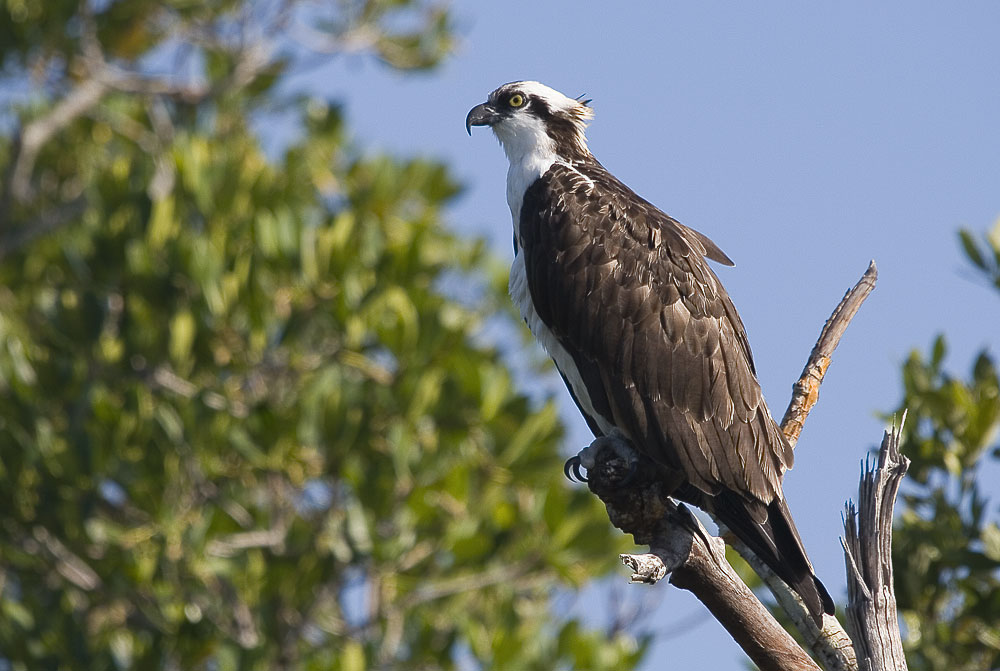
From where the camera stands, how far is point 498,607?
7.82 metres

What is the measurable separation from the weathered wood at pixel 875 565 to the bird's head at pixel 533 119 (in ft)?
7.64

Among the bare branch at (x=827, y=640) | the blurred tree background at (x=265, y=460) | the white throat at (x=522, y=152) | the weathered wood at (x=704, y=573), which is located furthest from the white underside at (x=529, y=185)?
the blurred tree background at (x=265, y=460)

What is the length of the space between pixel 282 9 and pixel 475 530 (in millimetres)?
6901

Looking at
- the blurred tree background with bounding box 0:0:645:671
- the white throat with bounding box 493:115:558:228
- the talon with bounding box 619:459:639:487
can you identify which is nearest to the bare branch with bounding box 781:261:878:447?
the talon with bounding box 619:459:639:487

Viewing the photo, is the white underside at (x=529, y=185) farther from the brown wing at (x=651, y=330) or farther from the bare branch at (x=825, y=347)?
the bare branch at (x=825, y=347)

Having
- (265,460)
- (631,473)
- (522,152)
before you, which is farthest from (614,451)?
(265,460)

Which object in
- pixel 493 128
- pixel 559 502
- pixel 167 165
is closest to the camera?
pixel 493 128

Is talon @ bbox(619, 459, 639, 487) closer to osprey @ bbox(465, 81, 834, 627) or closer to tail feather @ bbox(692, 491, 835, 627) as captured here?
osprey @ bbox(465, 81, 834, 627)

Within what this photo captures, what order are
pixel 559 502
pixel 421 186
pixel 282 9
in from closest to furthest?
pixel 559 502, pixel 421 186, pixel 282 9

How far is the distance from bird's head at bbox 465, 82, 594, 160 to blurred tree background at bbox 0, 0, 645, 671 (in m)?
2.27

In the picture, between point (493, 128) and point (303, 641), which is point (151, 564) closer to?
point (303, 641)

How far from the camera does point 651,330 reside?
4.69 m

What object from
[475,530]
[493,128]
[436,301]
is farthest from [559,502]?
[493,128]

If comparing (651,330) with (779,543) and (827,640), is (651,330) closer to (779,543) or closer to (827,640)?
(779,543)
